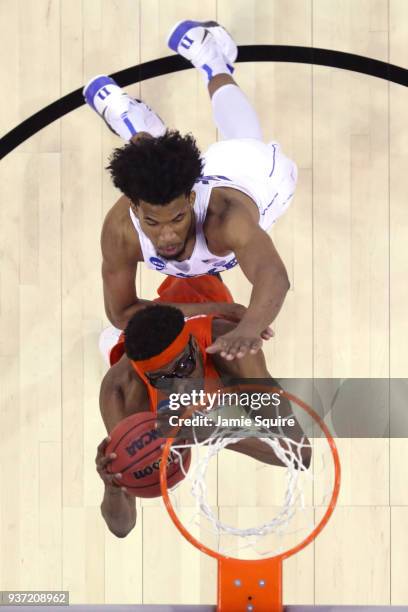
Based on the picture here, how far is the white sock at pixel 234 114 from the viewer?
3643 mm

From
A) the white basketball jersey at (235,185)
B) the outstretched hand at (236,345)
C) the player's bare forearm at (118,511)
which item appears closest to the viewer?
the outstretched hand at (236,345)

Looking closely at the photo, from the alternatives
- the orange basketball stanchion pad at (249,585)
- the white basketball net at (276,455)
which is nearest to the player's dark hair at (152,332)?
the white basketball net at (276,455)

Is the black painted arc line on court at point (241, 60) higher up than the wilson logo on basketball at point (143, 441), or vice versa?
the black painted arc line on court at point (241, 60)

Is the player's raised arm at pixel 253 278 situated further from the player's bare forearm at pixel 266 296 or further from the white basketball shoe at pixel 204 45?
the white basketball shoe at pixel 204 45

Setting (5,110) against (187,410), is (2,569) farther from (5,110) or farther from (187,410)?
(5,110)

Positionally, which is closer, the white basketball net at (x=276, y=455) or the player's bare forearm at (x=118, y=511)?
the white basketball net at (x=276, y=455)

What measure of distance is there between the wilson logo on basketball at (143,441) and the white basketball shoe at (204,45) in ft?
5.55

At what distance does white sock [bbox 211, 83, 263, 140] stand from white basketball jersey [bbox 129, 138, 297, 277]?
8 cm

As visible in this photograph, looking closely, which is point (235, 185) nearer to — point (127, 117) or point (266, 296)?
point (266, 296)

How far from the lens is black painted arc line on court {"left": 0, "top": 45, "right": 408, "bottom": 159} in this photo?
3.93 metres

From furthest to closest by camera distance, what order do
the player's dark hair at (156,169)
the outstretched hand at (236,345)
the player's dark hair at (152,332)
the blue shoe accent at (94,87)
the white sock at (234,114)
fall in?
the blue shoe accent at (94,87)
the white sock at (234,114)
the player's dark hair at (156,169)
the player's dark hair at (152,332)
the outstretched hand at (236,345)

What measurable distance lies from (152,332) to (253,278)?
0.38m

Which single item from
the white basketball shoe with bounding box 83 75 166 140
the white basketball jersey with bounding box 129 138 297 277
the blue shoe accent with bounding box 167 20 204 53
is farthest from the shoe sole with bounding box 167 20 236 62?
the white basketball jersey with bounding box 129 138 297 277

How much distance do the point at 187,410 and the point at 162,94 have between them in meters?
1.73
